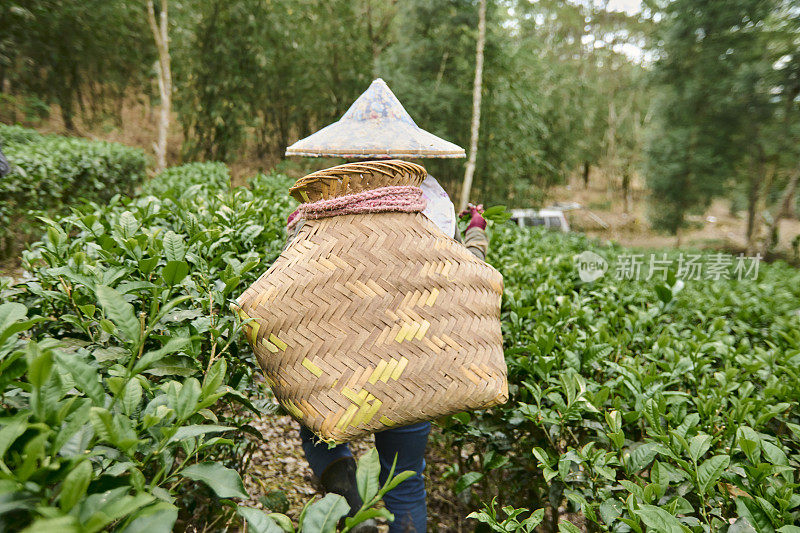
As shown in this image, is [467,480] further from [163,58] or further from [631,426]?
[163,58]

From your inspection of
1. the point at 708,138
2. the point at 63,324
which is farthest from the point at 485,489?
the point at 708,138

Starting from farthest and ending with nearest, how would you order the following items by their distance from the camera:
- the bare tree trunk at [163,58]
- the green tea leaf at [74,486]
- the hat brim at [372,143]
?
the bare tree trunk at [163,58] → the hat brim at [372,143] → the green tea leaf at [74,486]

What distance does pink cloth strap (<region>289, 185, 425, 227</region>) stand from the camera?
129 cm

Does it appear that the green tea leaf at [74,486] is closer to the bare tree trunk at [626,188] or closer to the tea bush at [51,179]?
the tea bush at [51,179]

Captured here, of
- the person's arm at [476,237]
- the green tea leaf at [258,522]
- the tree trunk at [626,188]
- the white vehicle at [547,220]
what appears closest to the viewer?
the green tea leaf at [258,522]

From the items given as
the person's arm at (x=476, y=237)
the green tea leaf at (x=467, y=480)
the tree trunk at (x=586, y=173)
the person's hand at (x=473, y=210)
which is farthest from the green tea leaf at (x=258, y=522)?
the tree trunk at (x=586, y=173)

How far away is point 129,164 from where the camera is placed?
716 centimetres

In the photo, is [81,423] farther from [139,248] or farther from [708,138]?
[708,138]

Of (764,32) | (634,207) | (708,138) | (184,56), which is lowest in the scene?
(634,207)

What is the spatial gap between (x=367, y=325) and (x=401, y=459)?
A: 0.80m

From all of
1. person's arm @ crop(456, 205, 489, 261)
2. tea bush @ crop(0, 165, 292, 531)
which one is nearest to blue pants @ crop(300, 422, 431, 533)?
tea bush @ crop(0, 165, 292, 531)

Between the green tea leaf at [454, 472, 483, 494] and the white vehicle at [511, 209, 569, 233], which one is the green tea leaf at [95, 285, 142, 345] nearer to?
the green tea leaf at [454, 472, 483, 494]

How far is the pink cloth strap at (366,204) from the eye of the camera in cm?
129

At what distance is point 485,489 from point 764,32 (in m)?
17.5
